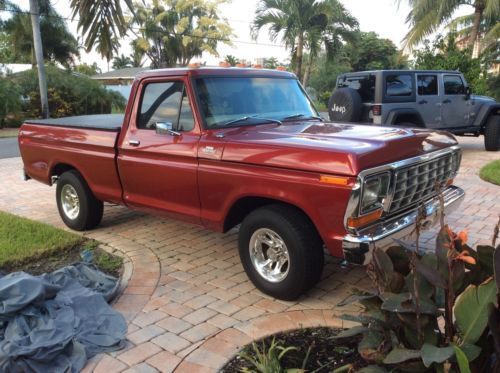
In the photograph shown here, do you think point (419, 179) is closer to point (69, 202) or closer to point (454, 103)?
point (69, 202)

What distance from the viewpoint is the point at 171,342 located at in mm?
3426

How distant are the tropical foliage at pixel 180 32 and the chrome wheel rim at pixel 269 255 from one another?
3925 cm

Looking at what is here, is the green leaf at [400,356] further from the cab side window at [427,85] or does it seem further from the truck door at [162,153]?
the cab side window at [427,85]

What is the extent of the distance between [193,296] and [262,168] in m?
1.29

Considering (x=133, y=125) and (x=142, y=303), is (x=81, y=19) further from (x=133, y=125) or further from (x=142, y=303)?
(x=142, y=303)

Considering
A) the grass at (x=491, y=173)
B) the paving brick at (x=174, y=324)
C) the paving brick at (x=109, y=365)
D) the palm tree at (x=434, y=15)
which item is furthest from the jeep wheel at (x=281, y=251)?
the palm tree at (x=434, y=15)

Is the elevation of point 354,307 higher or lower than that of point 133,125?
lower

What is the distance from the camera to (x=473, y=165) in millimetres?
10047

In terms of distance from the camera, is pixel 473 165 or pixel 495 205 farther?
pixel 473 165

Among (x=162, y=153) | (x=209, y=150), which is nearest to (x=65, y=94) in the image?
(x=162, y=153)

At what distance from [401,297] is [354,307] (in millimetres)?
1614

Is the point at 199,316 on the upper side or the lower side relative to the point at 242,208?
lower

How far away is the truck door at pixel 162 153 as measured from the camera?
447 cm

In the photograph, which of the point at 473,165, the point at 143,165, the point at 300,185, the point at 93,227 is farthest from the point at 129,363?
the point at 473,165
